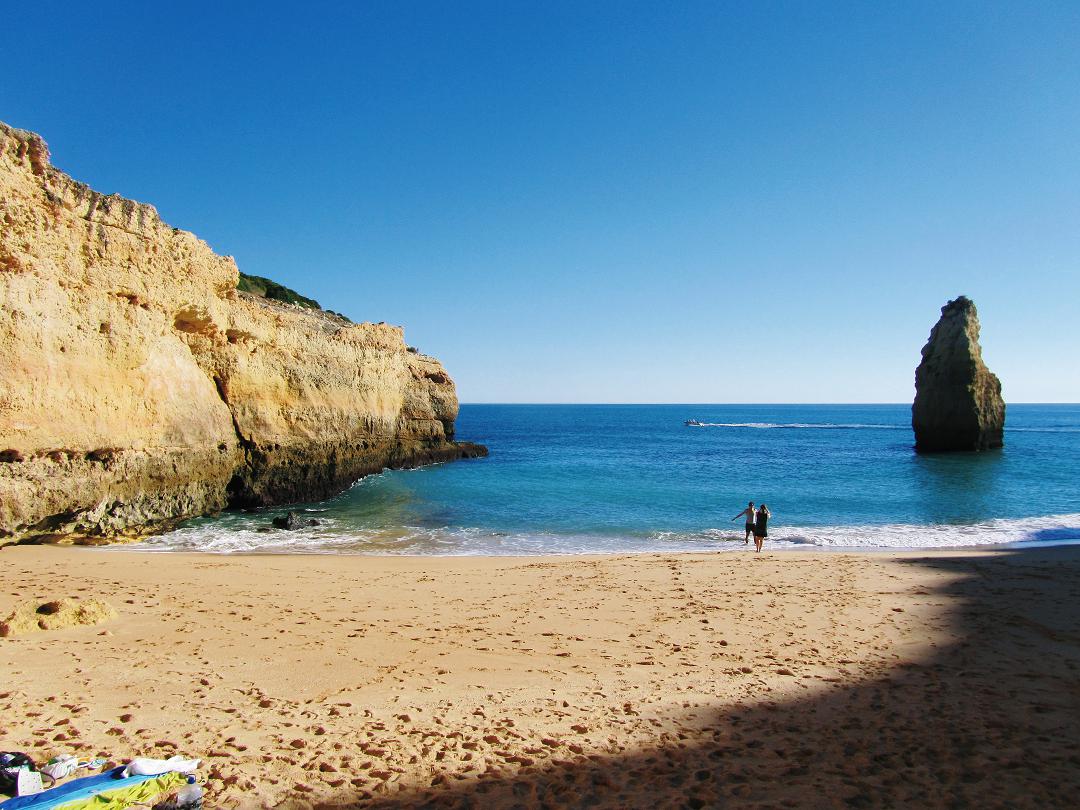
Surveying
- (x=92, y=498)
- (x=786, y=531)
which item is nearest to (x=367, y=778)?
(x=92, y=498)

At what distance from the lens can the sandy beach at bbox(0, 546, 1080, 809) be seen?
13.2 feet

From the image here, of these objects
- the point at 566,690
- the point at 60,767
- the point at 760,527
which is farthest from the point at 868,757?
the point at 760,527

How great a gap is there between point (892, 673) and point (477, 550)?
1020cm

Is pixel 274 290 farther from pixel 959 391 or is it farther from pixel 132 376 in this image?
pixel 959 391

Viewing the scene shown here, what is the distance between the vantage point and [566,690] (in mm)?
5562

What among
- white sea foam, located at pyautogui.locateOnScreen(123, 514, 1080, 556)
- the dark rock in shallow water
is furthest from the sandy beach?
the dark rock in shallow water

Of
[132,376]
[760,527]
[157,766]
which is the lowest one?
[760,527]

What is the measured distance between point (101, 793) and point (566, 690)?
11.9ft

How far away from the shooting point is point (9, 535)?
12.5 m

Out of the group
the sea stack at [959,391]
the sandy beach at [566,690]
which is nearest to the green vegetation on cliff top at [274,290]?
the sandy beach at [566,690]

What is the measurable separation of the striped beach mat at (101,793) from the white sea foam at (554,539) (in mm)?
10278

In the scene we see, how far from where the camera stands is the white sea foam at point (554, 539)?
14.4 metres

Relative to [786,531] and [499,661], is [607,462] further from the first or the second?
[499,661]

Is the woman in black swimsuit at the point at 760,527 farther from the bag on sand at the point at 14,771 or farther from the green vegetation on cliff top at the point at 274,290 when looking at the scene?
the green vegetation on cliff top at the point at 274,290
